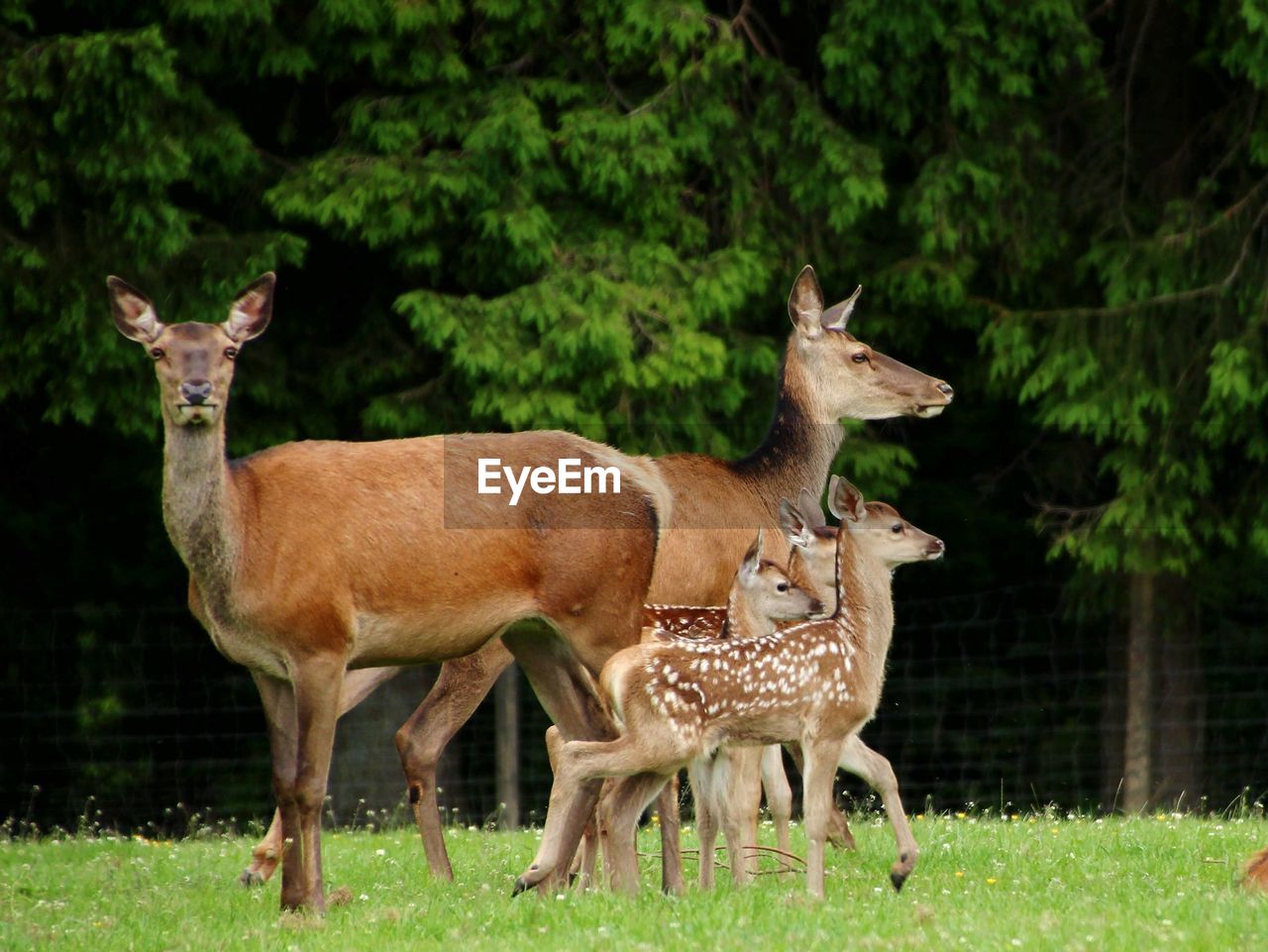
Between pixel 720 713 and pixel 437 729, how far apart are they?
1.87m

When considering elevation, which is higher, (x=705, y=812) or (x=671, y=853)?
(x=705, y=812)

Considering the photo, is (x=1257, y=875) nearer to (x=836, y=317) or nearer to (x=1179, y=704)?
(x=836, y=317)

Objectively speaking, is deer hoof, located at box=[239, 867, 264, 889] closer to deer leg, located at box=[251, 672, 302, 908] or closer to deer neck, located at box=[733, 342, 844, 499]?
deer leg, located at box=[251, 672, 302, 908]

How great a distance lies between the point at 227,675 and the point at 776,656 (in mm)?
8734

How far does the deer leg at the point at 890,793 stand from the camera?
7.38 metres

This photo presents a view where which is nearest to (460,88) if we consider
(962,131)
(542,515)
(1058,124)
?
(962,131)

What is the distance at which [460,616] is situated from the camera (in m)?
7.80

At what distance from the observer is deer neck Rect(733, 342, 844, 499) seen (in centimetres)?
993

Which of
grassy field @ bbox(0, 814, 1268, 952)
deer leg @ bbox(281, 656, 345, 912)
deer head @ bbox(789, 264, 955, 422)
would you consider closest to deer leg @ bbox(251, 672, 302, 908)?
deer leg @ bbox(281, 656, 345, 912)

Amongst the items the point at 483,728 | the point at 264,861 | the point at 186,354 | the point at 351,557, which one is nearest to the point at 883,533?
the point at 351,557

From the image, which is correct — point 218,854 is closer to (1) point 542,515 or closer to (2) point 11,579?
(1) point 542,515

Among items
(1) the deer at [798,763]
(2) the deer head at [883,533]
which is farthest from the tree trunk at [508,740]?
(2) the deer head at [883,533]

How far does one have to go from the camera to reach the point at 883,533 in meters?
8.27

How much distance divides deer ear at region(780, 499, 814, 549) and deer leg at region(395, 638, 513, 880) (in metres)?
1.36
